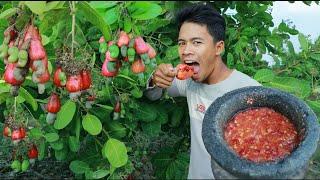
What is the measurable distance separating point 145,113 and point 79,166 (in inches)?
19.4

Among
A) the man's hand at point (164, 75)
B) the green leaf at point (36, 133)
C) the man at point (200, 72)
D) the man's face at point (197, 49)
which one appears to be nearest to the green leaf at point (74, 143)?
the green leaf at point (36, 133)

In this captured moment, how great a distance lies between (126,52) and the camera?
72.2 inches

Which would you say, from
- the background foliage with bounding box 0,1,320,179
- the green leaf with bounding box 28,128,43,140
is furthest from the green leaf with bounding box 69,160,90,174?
the green leaf with bounding box 28,128,43,140

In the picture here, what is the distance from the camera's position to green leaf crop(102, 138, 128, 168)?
8.35ft

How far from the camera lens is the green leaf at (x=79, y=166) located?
2963 millimetres

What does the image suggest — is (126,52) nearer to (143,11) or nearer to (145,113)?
(143,11)

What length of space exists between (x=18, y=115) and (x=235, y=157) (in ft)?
4.00

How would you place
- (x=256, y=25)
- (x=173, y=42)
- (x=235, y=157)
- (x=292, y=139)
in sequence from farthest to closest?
1. (x=256, y=25)
2. (x=173, y=42)
3. (x=292, y=139)
4. (x=235, y=157)

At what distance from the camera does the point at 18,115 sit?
2447mm

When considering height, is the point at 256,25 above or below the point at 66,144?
above

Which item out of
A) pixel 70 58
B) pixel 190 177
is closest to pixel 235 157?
pixel 70 58

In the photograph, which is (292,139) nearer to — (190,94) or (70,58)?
(70,58)

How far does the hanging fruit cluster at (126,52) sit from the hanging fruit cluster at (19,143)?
0.68 m

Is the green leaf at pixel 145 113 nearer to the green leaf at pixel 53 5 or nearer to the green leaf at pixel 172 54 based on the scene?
the green leaf at pixel 172 54
